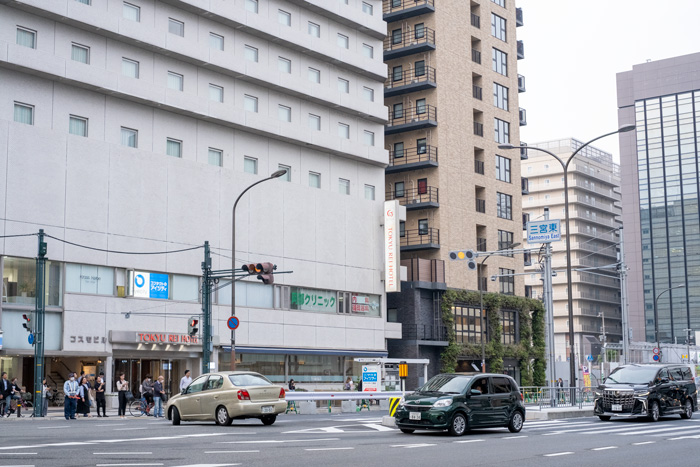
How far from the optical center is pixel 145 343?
145 ft

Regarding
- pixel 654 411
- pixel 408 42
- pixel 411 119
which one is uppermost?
pixel 408 42

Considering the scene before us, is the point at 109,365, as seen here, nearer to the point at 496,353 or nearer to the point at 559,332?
the point at 496,353

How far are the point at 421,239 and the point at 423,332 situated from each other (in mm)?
7126

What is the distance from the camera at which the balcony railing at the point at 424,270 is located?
2464 inches

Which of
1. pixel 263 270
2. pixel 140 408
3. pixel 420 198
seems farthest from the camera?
pixel 420 198

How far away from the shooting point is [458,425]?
826 inches

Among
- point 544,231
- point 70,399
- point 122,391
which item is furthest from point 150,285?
point 544,231

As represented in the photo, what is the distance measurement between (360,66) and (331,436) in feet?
135

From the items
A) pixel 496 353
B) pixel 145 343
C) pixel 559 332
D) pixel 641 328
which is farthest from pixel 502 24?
pixel 641 328

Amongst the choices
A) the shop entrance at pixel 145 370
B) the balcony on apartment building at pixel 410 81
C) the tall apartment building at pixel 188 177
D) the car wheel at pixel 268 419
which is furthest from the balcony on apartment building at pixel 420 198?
the car wheel at pixel 268 419

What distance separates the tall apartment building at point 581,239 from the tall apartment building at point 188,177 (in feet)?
208

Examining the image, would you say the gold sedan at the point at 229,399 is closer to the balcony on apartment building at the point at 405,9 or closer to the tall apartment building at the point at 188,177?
the tall apartment building at the point at 188,177

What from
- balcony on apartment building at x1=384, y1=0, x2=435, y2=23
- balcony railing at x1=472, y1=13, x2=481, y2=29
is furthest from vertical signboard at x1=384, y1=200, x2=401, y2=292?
balcony railing at x1=472, y1=13, x2=481, y2=29

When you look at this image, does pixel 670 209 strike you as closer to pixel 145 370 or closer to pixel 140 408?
pixel 145 370
